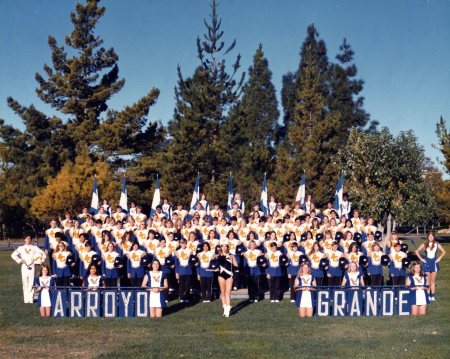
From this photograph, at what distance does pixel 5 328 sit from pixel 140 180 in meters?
26.9

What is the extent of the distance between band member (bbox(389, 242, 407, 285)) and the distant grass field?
3.06ft

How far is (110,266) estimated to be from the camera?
13.9 m

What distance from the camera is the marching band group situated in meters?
13.8

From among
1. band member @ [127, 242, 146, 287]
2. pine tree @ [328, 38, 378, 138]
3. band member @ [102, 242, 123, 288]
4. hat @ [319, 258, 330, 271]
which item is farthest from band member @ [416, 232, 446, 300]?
pine tree @ [328, 38, 378, 138]

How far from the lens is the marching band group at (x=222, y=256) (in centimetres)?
1381

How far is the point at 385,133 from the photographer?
29.8 metres

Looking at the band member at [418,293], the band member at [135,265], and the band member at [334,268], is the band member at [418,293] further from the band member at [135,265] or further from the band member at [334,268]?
the band member at [135,265]

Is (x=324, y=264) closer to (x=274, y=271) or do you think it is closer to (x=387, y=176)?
(x=274, y=271)

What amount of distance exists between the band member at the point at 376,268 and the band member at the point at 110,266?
5764 mm

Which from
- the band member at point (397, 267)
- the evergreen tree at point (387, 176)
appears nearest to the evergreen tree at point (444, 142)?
the evergreen tree at point (387, 176)

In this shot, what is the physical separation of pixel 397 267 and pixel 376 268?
47cm

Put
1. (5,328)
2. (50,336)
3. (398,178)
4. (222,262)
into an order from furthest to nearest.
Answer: (398,178) < (222,262) < (5,328) < (50,336)

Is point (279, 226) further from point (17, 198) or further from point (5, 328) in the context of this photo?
point (17, 198)

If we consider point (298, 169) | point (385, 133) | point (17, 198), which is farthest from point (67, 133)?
point (385, 133)
